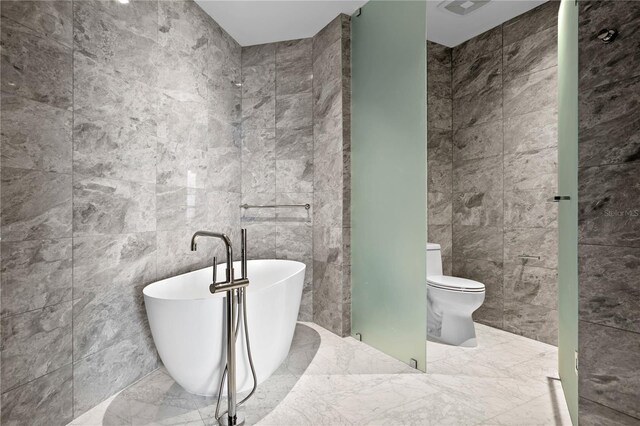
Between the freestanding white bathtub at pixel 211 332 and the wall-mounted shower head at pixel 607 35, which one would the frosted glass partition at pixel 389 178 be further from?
the wall-mounted shower head at pixel 607 35

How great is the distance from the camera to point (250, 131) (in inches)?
128

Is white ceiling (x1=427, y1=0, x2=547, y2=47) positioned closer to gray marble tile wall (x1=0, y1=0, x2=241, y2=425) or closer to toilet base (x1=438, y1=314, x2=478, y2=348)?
gray marble tile wall (x1=0, y1=0, x2=241, y2=425)

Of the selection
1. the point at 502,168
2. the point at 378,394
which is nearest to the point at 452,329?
the point at 378,394

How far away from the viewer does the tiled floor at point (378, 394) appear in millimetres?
1705

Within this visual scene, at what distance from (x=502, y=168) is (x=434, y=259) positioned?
0.95 m

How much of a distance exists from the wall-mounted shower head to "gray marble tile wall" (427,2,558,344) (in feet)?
4.87

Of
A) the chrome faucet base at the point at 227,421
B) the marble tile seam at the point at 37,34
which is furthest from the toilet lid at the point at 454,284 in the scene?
the marble tile seam at the point at 37,34

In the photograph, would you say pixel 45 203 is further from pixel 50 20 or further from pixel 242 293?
pixel 242 293

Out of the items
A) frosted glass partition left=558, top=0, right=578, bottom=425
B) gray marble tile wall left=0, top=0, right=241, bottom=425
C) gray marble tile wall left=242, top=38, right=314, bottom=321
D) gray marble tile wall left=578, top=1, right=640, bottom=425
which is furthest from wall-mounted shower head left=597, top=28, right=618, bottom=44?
gray marble tile wall left=0, top=0, right=241, bottom=425

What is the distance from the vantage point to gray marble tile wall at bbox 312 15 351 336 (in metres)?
2.79

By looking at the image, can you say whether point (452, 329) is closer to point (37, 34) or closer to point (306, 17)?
point (306, 17)

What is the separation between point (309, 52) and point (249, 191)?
1371 mm

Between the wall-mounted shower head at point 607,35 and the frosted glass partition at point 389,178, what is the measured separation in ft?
3.13

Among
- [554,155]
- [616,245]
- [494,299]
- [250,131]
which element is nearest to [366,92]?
[250,131]
